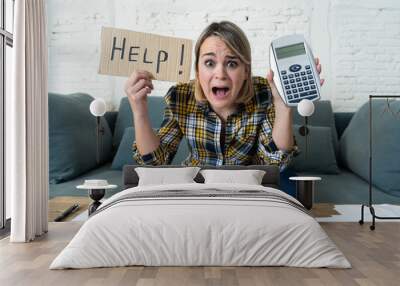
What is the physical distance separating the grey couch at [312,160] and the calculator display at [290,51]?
1.25 m

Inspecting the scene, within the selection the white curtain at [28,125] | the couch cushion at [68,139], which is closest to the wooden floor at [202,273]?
the white curtain at [28,125]

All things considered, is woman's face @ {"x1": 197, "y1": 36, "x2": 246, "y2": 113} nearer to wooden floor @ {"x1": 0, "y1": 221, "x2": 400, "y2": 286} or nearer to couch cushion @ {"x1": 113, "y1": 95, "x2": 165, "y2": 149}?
couch cushion @ {"x1": 113, "y1": 95, "x2": 165, "y2": 149}

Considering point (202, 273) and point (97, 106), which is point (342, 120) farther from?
point (202, 273)

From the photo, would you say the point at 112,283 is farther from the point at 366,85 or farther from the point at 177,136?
the point at 366,85

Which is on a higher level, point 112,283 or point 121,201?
point 121,201

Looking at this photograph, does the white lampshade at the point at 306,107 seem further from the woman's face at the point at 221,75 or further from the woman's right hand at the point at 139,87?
the woman's right hand at the point at 139,87

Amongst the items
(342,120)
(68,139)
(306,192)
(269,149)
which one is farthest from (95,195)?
(342,120)

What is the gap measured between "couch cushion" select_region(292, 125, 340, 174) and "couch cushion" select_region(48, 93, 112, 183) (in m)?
1.51

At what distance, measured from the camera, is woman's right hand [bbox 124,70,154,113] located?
3205 millimetres

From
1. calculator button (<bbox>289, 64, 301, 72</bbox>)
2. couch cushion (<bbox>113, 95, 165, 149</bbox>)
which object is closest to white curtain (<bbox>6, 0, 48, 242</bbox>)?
couch cushion (<bbox>113, 95, 165, 149</bbox>)

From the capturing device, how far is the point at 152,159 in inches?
142

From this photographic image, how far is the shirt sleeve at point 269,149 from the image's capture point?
3490mm

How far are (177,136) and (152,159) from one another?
218 mm

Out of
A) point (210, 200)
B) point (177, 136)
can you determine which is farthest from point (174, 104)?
point (210, 200)
